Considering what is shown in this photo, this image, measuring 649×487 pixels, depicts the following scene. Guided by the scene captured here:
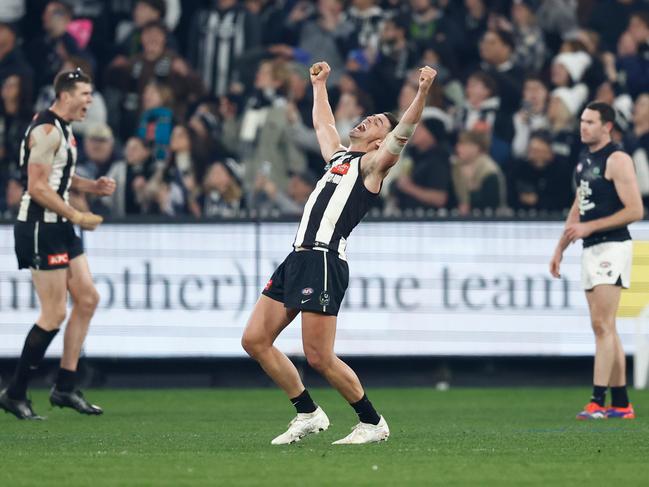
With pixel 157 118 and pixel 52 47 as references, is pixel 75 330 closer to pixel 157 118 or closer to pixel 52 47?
pixel 157 118

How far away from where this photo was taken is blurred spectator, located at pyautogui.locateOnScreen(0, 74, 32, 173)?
59.9ft

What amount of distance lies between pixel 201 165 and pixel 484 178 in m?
3.39

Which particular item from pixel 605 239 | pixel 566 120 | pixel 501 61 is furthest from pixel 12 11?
pixel 605 239

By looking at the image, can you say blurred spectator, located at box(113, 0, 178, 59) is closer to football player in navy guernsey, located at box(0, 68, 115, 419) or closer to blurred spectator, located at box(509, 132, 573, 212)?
blurred spectator, located at box(509, 132, 573, 212)

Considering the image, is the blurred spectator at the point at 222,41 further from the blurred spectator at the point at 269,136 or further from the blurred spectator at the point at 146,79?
the blurred spectator at the point at 269,136

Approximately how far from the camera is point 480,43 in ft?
61.7

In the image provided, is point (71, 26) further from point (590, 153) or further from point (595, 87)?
point (590, 153)

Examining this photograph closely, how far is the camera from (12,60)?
18938 millimetres

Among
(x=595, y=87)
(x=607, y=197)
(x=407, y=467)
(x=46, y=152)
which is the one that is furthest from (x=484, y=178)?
(x=407, y=467)

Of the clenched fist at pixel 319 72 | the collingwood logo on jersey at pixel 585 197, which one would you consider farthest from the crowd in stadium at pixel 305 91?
the clenched fist at pixel 319 72

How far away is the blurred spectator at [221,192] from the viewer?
16719 millimetres

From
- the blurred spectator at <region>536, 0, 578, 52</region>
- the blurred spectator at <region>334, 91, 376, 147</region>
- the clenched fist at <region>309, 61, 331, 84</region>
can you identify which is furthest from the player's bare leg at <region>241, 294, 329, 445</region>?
the blurred spectator at <region>536, 0, 578, 52</region>

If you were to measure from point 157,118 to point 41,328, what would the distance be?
22.1ft

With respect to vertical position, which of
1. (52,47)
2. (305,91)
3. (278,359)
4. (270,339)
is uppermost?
(52,47)
